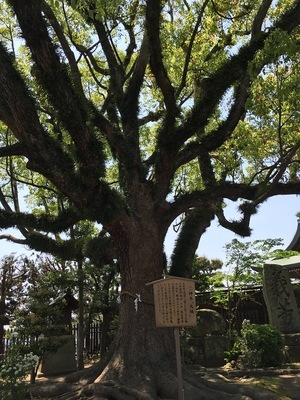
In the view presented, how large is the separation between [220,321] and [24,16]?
9999 mm

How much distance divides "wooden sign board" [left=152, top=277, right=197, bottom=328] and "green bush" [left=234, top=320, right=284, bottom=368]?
4.87 meters

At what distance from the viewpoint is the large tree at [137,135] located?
19.6 ft

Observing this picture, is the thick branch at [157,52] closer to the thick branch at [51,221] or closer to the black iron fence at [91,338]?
the thick branch at [51,221]

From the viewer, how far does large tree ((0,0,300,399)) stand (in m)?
5.96

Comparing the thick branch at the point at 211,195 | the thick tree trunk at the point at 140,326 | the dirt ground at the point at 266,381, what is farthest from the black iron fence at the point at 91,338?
the thick branch at the point at 211,195

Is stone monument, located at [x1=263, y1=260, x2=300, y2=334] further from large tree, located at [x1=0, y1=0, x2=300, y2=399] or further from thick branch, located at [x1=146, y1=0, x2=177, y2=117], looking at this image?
thick branch, located at [x1=146, y1=0, x2=177, y2=117]

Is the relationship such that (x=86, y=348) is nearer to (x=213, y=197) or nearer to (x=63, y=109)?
(x=213, y=197)

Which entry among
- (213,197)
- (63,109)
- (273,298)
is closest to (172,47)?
(213,197)

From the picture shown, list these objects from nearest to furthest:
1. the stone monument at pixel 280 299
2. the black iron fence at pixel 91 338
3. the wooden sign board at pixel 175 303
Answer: the wooden sign board at pixel 175 303 → the stone monument at pixel 280 299 → the black iron fence at pixel 91 338

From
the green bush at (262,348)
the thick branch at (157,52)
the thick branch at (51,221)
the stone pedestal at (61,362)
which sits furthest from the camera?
the stone pedestal at (61,362)

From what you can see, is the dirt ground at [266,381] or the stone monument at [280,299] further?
the stone monument at [280,299]

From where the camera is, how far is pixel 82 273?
39.4 ft

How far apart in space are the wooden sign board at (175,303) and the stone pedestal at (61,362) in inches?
283

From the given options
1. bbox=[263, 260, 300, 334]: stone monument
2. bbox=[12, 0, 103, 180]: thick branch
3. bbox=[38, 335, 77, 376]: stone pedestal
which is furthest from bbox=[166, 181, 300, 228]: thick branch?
bbox=[38, 335, 77, 376]: stone pedestal
